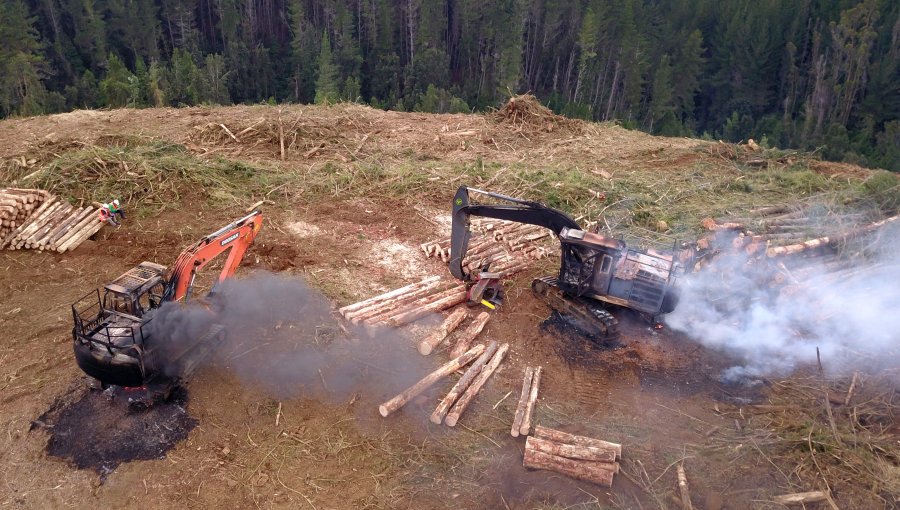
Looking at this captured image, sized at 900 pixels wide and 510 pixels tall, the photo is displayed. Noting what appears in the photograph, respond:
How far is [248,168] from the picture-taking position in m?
19.5

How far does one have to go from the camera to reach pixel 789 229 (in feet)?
54.5

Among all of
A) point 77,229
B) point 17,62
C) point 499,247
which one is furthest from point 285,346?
point 17,62

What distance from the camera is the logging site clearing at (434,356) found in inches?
349

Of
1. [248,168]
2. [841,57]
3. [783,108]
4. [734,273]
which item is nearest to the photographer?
[734,273]

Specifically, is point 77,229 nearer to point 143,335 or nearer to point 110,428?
point 143,335

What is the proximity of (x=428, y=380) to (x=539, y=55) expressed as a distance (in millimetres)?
60810

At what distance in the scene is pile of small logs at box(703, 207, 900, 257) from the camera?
47.8 feet

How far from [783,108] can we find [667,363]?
6008 centimetres

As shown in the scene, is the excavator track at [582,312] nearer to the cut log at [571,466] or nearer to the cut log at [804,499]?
the cut log at [571,466]

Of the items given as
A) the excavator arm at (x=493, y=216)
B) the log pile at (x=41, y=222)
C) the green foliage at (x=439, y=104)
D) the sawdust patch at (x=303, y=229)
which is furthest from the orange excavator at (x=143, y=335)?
the green foliage at (x=439, y=104)

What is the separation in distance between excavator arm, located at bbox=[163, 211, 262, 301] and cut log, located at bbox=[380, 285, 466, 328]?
10.5 ft

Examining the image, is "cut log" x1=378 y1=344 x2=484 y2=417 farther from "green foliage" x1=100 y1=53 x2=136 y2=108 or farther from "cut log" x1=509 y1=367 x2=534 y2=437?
"green foliage" x1=100 y1=53 x2=136 y2=108

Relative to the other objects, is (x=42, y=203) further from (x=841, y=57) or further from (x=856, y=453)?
(x=841, y=57)

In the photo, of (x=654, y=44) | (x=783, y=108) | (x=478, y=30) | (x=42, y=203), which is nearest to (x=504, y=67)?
(x=478, y=30)
